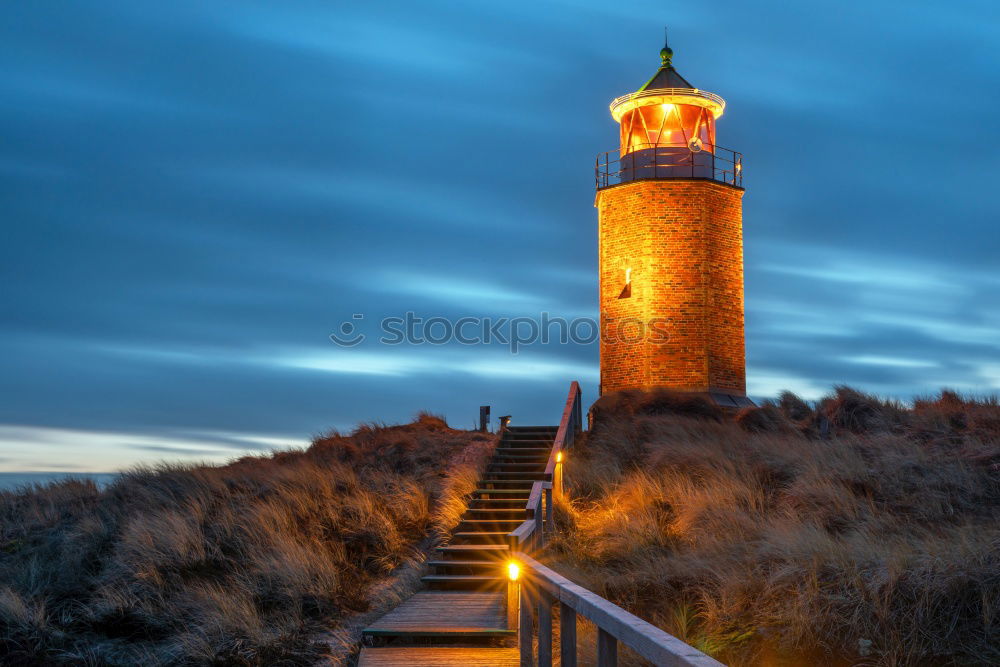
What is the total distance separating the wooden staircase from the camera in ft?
29.2

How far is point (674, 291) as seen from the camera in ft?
82.5

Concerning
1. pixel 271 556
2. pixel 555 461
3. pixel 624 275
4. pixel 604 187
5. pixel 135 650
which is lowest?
pixel 135 650

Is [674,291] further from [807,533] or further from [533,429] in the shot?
[807,533]

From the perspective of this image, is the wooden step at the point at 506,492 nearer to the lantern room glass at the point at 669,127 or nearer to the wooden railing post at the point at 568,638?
the wooden railing post at the point at 568,638

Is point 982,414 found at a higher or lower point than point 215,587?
higher

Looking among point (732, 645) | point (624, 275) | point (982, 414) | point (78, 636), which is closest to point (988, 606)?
point (732, 645)

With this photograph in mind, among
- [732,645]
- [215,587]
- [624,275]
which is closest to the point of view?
[732,645]

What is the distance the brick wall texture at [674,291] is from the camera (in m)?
25.1

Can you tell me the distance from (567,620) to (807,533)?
15.7 ft

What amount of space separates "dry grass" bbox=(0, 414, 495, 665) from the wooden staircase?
54cm

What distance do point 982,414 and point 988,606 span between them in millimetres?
10697

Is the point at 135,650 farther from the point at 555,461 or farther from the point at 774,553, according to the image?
the point at 555,461

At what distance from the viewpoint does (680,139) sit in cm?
2620

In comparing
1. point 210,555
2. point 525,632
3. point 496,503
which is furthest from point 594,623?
point 496,503
